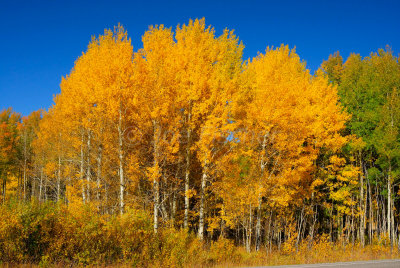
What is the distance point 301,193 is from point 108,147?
35.2 ft

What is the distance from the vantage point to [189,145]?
1402 cm

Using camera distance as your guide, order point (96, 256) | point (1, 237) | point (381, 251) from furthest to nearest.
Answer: point (381, 251) → point (96, 256) → point (1, 237)

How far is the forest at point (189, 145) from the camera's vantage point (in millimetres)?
8367

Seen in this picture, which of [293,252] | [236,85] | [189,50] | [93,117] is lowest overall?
[293,252]

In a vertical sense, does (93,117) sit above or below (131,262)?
above

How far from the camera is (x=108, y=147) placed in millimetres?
14148

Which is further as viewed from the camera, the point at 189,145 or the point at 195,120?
the point at 189,145

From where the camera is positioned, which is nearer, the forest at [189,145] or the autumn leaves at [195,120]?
the forest at [189,145]

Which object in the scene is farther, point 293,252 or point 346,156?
point 346,156

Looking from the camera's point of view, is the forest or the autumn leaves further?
the autumn leaves

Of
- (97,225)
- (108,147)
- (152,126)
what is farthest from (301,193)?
(97,225)

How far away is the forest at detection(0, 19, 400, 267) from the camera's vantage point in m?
8.37

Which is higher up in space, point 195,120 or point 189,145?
point 195,120

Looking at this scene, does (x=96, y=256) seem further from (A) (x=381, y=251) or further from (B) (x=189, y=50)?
(A) (x=381, y=251)
